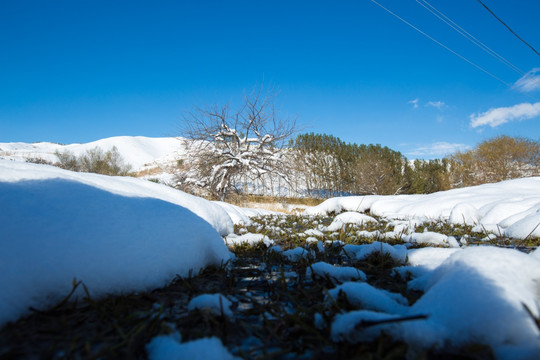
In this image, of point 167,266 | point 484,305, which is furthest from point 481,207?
point 167,266

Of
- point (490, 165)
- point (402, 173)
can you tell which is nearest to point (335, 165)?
point (402, 173)

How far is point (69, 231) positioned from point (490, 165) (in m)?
28.3

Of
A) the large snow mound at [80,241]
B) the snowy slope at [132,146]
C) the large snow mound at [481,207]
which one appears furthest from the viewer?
the snowy slope at [132,146]

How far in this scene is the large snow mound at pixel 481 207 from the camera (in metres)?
2.76

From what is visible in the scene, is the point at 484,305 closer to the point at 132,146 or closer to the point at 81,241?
the point at 81,241

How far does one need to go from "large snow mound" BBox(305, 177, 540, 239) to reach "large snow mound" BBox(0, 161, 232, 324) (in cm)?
276

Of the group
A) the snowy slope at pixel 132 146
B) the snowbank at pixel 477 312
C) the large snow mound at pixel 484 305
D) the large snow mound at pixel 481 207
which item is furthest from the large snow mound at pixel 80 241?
the snowy slope at pixel 132 146

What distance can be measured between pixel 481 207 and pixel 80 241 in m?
5.40

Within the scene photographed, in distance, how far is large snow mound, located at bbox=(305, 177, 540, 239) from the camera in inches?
109

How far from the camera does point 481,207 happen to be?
13.8 feet

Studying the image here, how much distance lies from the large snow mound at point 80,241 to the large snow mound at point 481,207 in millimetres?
2756

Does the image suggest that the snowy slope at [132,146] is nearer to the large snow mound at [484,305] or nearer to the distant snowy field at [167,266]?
the distant snowy field at [167,266]

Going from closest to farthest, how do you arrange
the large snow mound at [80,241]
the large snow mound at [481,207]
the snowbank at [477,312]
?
1. the snowbank at [477,312]
2. the large snow mound at [80,241]
3. the large snow mound at [481,207]

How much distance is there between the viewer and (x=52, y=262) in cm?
82
